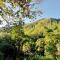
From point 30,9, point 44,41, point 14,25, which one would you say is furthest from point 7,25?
point 44,41

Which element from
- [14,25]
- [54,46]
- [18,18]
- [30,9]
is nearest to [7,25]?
[14,25]

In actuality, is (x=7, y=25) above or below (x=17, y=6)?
below

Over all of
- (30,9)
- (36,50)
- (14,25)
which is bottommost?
(36,50)

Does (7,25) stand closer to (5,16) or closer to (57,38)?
(5,16)

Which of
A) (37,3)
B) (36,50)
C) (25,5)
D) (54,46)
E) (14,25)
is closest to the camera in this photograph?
(25,5)

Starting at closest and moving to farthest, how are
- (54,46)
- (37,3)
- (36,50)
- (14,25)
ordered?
(37,3) < (14,25) < (54,46) < (36,50)

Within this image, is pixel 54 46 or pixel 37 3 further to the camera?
pixel 54 46

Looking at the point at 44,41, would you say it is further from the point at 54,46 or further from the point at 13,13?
the point at 13,13

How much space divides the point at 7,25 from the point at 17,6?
4.39ft

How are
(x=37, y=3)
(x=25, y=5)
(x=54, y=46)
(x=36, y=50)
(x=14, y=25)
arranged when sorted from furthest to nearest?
(x=36, y=50), (x=54, y=46), (x=14, y=25), (x=37, y=3), (x=25, y=5)

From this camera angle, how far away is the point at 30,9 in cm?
875

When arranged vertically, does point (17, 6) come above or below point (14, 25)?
above

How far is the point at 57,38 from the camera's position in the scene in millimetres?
38781

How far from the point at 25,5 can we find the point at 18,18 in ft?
3.03
